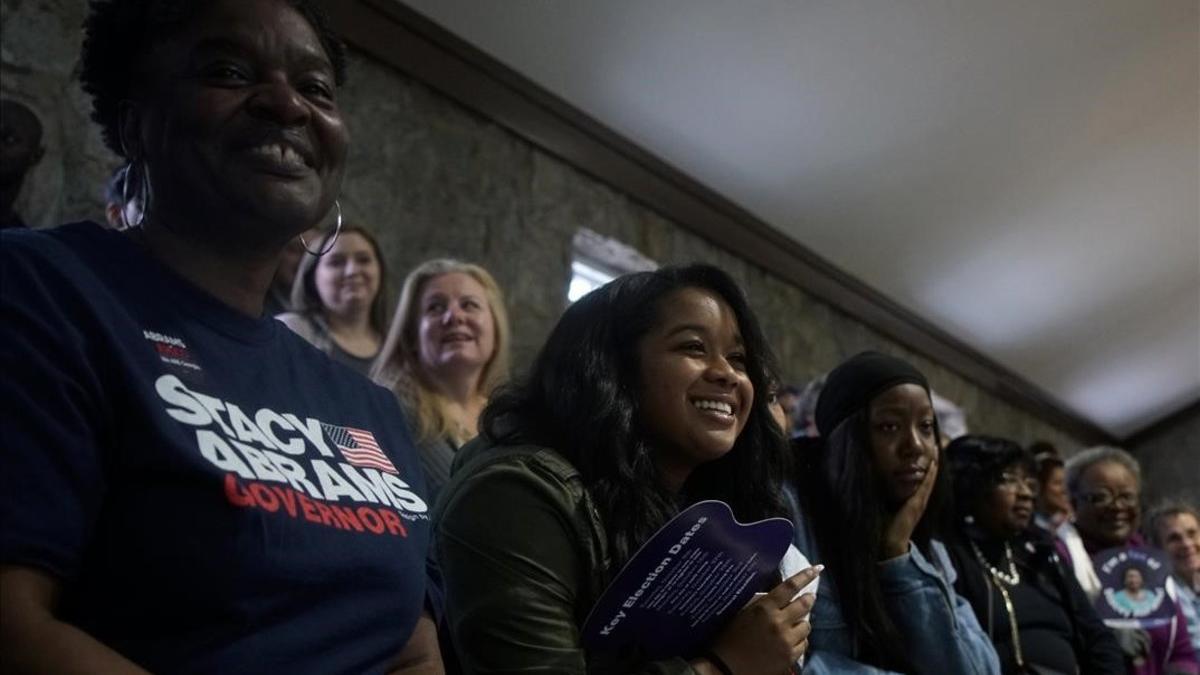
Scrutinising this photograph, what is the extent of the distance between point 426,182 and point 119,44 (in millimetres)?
2223

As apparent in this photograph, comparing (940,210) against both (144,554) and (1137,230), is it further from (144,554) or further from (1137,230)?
(144,554)

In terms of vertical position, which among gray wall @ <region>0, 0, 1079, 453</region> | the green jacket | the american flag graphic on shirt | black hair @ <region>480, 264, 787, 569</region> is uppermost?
gray wall @ <region>0, 0, 1079, 453</region>

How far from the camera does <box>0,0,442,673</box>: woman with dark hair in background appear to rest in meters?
0.72

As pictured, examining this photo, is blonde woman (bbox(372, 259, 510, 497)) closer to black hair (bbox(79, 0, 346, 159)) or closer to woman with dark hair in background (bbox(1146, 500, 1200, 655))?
black hair (bbox(79, 0, 346, 159))

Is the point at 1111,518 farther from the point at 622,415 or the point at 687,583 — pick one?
the point at 687,583

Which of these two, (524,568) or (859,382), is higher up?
(859,382)

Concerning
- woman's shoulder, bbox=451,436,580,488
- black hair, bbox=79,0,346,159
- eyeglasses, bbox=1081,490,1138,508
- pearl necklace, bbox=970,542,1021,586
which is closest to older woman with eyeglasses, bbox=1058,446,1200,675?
eyeglasses, bbox=1081,490,1138,508

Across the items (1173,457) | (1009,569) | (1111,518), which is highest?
(1173,457)

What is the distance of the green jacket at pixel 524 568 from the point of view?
1122mm

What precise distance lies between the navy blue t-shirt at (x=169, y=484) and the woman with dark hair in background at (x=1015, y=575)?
166cm

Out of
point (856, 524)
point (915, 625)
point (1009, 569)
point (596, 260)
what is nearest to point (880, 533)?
point (856, 524)

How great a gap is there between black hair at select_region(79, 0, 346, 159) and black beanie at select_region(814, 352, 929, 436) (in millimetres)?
1443

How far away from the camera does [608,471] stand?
4.20ft

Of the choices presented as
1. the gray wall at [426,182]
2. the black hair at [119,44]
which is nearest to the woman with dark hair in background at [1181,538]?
the gray wall at [426,182]
